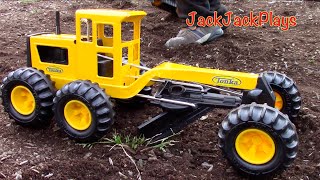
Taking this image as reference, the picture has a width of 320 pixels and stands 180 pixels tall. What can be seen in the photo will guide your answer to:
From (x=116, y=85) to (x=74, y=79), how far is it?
1.03 ft

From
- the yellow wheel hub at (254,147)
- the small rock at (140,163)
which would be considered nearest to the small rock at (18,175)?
the small rock at (140,163)

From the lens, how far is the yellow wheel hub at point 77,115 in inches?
115

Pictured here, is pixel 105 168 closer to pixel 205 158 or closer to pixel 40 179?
pixel 40 179

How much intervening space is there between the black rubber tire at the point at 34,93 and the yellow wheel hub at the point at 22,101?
22 mm

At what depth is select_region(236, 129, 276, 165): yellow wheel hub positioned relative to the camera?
2.49 metres

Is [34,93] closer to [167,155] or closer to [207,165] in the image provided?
[167,155]

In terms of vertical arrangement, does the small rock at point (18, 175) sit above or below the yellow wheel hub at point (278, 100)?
below

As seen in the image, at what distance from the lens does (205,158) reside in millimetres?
2828

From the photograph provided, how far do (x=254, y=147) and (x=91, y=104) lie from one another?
986 millimetres

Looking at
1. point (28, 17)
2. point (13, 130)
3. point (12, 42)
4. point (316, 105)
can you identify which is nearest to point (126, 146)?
point (13, 130)

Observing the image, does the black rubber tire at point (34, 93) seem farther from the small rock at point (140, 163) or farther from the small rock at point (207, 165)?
the small rock at point (207, 165)

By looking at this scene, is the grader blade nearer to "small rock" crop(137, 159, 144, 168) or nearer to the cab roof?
"small rock" crop(137, 159, 144, 168)

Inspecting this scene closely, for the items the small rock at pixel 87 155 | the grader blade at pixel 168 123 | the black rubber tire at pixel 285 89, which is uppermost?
the black rubber tire at pixel 285 89

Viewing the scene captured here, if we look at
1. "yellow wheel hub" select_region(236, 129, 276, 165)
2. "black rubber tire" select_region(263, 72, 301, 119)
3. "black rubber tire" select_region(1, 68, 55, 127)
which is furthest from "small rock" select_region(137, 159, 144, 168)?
"black rubber tire" select_region(263, 72, 301, 119)
